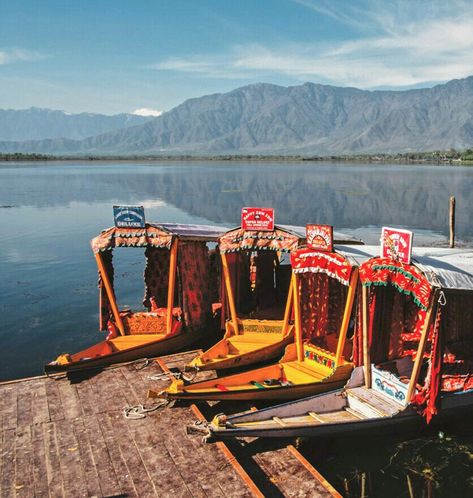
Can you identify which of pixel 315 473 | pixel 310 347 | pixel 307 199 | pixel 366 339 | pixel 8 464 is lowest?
pixel 315 473

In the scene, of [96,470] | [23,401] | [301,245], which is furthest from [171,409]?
[301,245]

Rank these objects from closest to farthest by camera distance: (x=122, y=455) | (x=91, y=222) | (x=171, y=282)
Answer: (x=122, y=455)
(x=171, y=282)
(x=91, y=222)

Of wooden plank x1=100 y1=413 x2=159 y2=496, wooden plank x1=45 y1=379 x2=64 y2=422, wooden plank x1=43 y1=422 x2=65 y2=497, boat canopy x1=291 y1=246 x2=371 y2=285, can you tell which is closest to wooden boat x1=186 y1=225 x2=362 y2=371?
boat canopy x1=291 y1=246 x2=371 y2=285

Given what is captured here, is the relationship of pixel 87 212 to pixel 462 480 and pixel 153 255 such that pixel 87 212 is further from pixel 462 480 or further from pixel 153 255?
pixel 462 480

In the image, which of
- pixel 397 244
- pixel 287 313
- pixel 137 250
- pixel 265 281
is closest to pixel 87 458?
pixel 287 313

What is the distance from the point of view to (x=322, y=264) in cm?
1258

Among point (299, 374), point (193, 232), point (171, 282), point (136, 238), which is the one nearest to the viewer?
point (299, 374)

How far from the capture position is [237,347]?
14539 millimetres

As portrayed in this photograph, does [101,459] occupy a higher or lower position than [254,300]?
lower

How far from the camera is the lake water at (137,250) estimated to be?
11.1 meters

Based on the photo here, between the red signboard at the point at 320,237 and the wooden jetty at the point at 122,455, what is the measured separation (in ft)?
14.6

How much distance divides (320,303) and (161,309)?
5667 millimetres

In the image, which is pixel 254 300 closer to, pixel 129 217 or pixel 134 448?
pixel 129 217

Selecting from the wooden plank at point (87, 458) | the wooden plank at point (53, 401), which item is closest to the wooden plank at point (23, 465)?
the wooden plank at point (53, 401)
